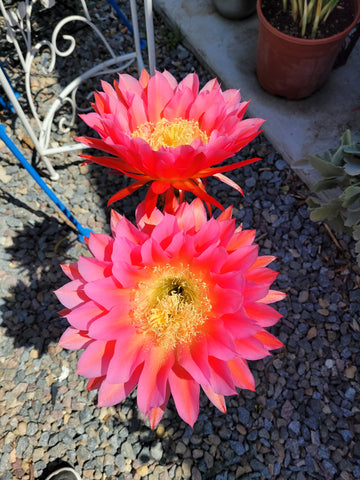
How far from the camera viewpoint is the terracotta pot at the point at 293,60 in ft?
6.17

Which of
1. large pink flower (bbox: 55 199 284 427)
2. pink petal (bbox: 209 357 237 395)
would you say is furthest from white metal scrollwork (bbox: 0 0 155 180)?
pink petal (bbox: 209 357 237 395)

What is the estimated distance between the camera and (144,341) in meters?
0.78

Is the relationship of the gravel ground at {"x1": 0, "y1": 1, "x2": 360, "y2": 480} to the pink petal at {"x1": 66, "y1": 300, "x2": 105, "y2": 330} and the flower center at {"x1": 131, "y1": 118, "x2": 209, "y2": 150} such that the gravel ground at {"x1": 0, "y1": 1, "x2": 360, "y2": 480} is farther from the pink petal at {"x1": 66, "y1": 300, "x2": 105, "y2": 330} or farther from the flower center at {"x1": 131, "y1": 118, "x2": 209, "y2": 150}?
the flower center at {"x1": 131, "y1": 118, "x2": 209, "y2": 150}

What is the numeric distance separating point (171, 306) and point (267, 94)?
171 centimetres

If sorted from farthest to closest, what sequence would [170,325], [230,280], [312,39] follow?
1. [312,39]
2. [170,325]
3. [230,280]

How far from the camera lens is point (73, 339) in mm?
756

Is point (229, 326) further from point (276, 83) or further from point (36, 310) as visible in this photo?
point (276, 83)

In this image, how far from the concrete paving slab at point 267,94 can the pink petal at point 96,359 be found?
1474mm

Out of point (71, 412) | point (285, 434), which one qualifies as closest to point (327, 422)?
point (285, 434)

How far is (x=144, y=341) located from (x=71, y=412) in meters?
0.90

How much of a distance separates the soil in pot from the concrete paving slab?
0.98ft

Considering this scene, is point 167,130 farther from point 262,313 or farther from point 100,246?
point 262,313

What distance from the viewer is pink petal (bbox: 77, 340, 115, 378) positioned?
726 mm

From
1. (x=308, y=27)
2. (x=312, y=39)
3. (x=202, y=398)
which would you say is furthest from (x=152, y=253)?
(x=308, y=27)
